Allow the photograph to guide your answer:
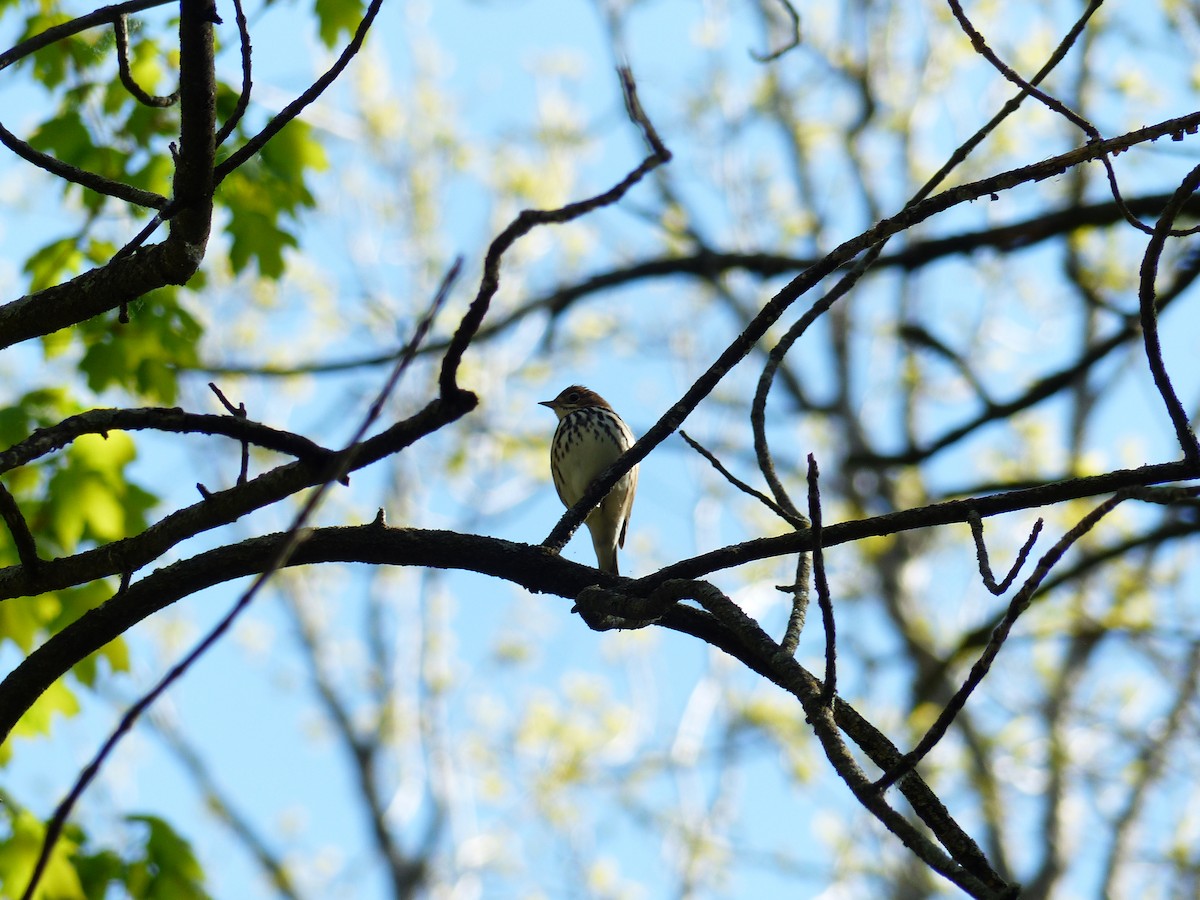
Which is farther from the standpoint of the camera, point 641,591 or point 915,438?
point 915,438

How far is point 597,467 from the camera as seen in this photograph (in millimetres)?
5867

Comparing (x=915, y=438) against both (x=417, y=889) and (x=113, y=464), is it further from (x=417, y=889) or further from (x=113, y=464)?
(x=113, y=464)

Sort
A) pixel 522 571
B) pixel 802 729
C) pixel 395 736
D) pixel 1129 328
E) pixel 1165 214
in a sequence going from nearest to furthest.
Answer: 1. pixel 1165 214
2. pixel 522 571
3. pixel 1129 328
4. pixel 802 729
5. pixel 395 736

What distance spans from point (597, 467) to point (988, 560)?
411 centimetres

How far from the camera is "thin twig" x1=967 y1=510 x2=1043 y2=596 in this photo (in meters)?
1.71

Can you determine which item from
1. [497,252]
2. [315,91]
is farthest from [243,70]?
[497,252]

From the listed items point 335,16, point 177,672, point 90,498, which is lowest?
point 177,672

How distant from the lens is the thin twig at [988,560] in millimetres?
1709

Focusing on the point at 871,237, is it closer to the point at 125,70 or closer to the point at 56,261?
the point at 125,70

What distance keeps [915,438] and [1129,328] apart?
9.75 metres

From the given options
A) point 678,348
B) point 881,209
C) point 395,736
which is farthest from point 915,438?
point 395,736

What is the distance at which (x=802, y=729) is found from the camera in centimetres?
1351

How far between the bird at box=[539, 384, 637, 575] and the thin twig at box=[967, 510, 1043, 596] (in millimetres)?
3889

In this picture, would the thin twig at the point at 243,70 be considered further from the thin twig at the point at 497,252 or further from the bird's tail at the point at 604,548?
the bird's tail at the point at 604,548
